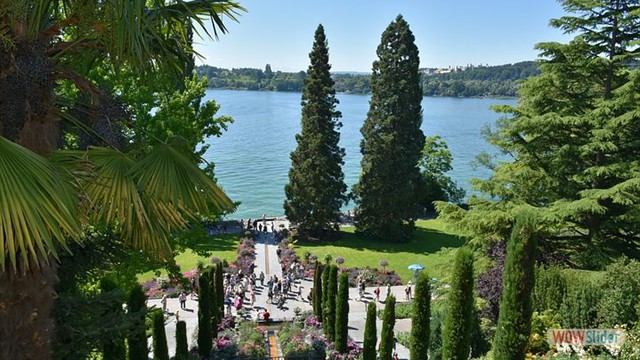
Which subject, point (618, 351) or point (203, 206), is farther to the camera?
point (618, 351)

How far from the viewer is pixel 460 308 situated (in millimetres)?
10891

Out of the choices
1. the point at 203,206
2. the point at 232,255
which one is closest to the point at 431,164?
the point at 232,255

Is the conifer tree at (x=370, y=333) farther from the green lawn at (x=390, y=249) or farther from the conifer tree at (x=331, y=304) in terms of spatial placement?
the green lawn at (x=390, y=249)

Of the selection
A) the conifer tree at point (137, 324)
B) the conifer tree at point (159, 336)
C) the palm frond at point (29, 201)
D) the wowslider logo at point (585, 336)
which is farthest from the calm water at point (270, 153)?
the palm frond at point (29, 201)

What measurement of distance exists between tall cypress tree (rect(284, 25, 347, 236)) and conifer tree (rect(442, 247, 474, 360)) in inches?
1100

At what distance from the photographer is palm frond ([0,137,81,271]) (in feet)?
9.37

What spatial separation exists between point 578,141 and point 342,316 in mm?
10069

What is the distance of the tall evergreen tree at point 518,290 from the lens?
9781 millimetres

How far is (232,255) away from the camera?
115 feet

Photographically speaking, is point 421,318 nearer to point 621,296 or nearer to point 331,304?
point 621,296

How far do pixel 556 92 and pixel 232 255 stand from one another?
960 inches

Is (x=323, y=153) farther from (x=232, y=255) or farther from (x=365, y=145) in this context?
(x=232, y=255)

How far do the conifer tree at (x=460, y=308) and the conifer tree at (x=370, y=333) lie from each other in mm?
5719

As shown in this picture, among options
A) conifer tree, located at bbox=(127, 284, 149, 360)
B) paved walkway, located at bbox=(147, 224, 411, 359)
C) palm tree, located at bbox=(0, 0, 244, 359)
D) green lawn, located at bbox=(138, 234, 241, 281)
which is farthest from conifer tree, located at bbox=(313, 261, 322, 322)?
palm tree, located at bbox=(0, 0, 244, 359)
